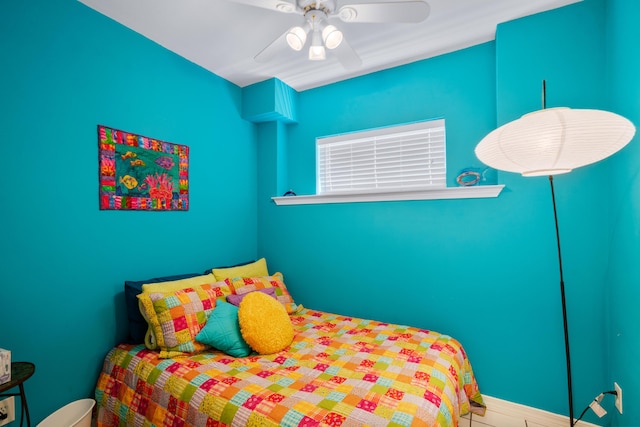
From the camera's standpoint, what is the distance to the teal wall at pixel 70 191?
1612 millimetres

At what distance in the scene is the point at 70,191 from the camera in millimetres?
1824

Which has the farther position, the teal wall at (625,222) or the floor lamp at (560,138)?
the teal wall at (625,222)

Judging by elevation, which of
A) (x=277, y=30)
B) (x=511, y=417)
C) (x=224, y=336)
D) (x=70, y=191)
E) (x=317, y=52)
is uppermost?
(x=277, y=30)

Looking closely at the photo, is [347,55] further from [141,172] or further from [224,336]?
[224,336]

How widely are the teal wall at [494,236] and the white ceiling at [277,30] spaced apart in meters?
0.13

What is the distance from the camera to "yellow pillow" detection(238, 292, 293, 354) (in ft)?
5.99

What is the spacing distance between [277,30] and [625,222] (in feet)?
7.89

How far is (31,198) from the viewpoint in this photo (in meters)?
1.67

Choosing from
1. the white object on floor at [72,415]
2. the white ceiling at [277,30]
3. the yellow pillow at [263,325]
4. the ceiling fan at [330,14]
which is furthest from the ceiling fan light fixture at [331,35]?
the white object on floor at [72,415]

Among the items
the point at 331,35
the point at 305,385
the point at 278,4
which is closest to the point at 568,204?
the point at 331,35

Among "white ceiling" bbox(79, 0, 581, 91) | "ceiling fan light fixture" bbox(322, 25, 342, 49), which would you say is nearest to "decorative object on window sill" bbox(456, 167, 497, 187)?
"white ceiling" bbox(79, 0, 581, 91)

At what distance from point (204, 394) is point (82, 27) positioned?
2271mm

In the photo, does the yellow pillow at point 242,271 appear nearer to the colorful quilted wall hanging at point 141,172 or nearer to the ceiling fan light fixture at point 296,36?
the colorful quilted wall hanging at point 141,172

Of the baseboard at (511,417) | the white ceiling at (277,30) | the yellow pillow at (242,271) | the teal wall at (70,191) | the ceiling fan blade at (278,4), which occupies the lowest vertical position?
the baseboard at (511,417)
